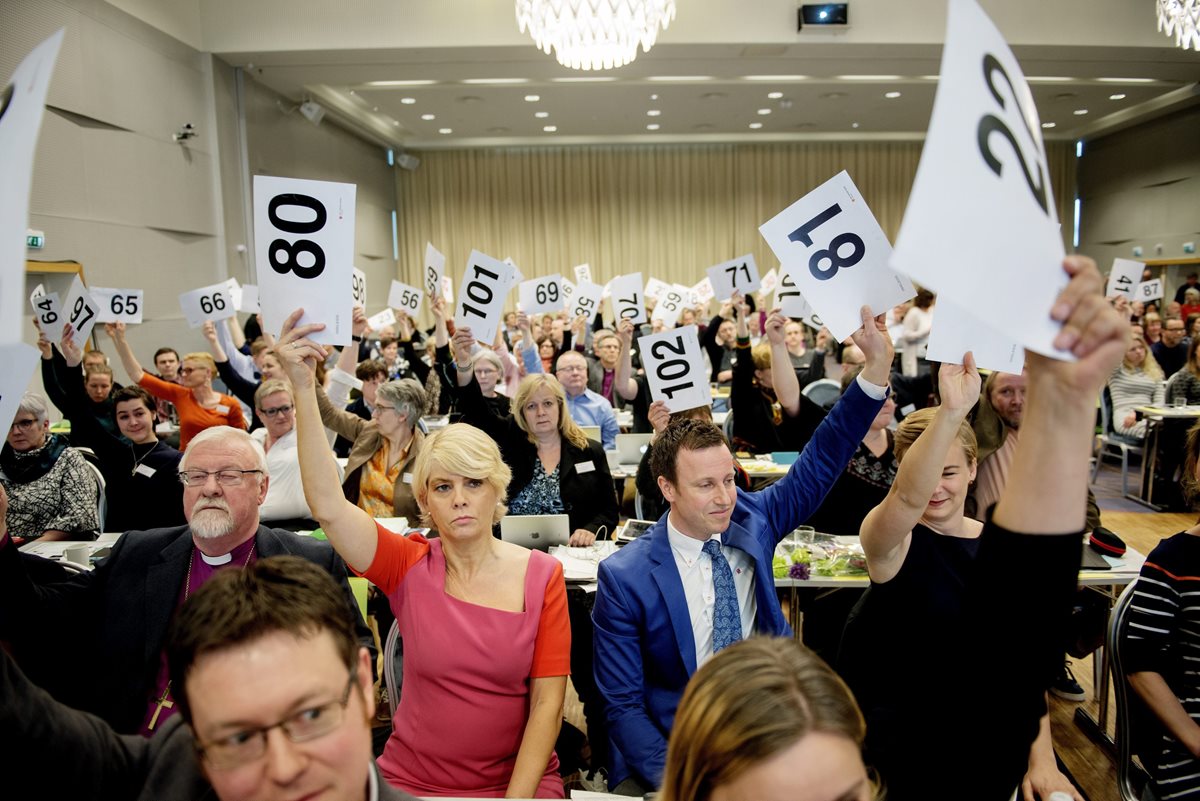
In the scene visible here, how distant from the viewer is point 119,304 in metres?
6.30

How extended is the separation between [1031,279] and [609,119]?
14299 millimetres

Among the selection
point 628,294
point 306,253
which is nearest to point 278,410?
point 306,253

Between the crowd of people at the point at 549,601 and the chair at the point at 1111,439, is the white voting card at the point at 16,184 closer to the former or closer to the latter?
the crowd of people at the point at 549,601

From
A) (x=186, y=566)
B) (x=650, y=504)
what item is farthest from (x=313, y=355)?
(x=650, y=504)

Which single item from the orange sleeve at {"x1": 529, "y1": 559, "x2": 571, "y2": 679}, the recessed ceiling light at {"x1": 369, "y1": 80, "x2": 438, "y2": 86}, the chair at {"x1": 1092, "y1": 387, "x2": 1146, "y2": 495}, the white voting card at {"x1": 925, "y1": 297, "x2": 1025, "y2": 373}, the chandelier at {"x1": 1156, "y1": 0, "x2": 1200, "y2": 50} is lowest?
the chair at {"x1": 1092, "y1": 387, "x2": 1146, "y2": 495}

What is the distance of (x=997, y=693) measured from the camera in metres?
0.84

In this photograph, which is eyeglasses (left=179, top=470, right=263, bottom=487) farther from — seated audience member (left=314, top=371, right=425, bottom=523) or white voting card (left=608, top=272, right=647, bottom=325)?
white voting card (left=608, top=272, right=647, bottom=325)

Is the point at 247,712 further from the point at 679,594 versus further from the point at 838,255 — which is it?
the point at 838,255

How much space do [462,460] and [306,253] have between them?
72cm

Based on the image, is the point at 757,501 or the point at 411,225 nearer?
the point at 757,501

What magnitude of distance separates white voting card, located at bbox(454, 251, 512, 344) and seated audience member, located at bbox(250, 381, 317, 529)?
3.75 feet

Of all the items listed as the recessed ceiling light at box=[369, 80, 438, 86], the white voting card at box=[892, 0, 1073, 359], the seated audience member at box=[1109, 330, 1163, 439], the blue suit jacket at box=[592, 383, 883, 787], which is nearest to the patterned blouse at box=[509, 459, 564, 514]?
the blue suit jacket at box=[592, 383, 883, 787]

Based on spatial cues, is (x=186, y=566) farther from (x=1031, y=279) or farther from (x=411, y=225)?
(x=411, y=225)

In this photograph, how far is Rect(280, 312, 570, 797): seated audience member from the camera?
1.96m
